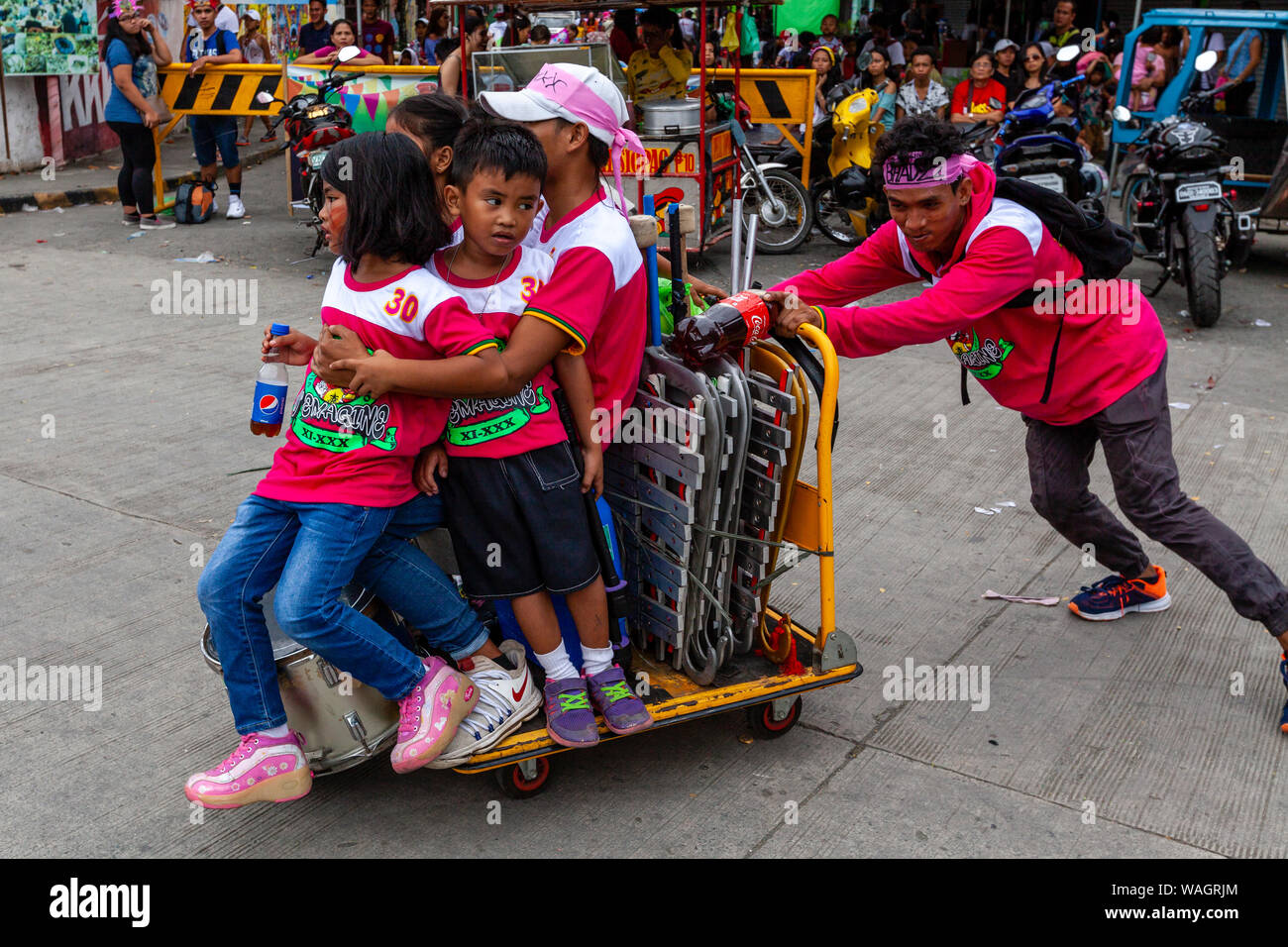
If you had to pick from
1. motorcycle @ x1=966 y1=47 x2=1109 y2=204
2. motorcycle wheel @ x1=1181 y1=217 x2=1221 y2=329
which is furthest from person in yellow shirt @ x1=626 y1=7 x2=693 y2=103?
motorcycle wheel @ x1=1181 y1=217 x2=1221 y2=329

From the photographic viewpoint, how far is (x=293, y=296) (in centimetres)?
849

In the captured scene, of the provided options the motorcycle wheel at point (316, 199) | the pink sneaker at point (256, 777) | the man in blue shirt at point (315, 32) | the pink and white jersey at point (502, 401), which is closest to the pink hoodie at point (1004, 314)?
the pink and white jersey at point (502, 401)

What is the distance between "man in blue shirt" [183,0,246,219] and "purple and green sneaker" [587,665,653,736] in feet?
31.2

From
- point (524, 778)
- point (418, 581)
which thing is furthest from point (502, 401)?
point (524, 778)

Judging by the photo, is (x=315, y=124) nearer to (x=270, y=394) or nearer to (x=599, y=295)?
(x=270, y=394)

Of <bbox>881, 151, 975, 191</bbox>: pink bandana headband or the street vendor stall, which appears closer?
<bbox>881, 151, 975, 191</bbox>: pink bandana headband

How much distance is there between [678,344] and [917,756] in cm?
136

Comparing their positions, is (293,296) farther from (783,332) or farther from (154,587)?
(783,332)

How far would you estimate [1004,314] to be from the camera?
3.50 meters

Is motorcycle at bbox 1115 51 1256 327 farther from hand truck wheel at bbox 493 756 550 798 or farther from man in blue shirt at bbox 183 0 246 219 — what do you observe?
man in blue shirt at bbox 183 0 246 219

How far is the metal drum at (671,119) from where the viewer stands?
341 inches

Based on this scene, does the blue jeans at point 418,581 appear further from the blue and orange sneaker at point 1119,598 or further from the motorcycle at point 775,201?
the motorcycle at point 775,201

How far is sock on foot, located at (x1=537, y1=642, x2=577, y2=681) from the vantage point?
299 centimetres

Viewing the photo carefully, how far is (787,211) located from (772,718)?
743 cm
